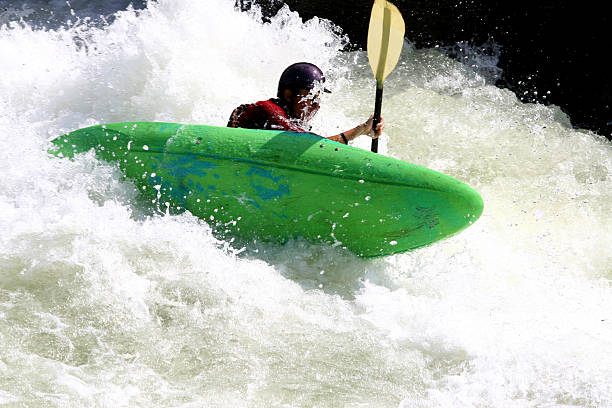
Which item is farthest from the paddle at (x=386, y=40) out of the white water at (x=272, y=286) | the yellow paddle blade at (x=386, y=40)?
the white water at (x=272, y=286)

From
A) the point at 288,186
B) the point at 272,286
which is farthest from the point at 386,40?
the point at 272,286

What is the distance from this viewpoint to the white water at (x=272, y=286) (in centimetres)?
246

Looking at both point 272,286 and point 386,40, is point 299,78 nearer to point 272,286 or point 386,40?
point 386,40

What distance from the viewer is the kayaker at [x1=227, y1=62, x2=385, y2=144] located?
3.32m

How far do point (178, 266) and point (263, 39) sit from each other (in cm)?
301

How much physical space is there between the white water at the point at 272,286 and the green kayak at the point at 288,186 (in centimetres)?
Answer: 11

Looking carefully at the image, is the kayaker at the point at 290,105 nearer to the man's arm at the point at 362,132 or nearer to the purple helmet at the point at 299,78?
the purple helmet at the point at 299,78

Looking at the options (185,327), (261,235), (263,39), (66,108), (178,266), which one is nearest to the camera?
(185,327)

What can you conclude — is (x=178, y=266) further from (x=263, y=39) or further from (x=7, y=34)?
(x=7, y=34)

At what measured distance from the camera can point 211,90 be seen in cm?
486

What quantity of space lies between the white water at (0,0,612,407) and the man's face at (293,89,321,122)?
28.2 inches

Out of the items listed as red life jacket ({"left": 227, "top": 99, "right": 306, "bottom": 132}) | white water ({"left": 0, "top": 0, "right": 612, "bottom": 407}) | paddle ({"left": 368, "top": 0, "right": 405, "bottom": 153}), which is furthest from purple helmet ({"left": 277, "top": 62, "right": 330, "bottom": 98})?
white water ({"left": 0, "top": 0, "right": 612, "bottom": 407})

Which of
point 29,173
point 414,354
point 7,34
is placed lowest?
point 414,354

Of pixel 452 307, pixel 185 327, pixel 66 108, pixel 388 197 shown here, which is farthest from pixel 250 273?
pixel 66 108
